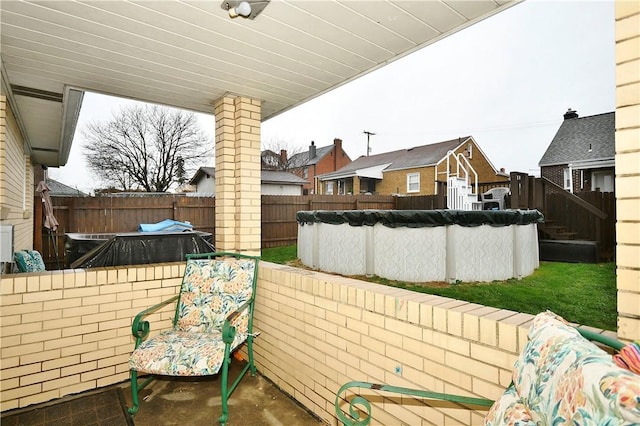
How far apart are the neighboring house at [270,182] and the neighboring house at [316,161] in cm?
722

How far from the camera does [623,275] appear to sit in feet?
3.77

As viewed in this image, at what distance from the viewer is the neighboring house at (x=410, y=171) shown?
1802 cm

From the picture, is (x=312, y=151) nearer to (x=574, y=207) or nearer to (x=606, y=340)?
(x=574, y=207)

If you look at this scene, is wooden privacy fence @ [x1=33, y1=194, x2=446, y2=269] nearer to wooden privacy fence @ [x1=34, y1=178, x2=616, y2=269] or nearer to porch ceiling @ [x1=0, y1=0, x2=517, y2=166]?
wooden privacy fence @ [x1=34, y1=178, x2=616, y2=269]

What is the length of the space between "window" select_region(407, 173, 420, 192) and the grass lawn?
12.4m

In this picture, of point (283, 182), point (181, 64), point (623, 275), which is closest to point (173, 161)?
point (283, 182)

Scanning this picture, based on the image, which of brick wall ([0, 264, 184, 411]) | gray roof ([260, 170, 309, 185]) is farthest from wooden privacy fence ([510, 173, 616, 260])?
gray roof ([260, 170, 309, 185])

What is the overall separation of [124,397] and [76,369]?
0.45 metres

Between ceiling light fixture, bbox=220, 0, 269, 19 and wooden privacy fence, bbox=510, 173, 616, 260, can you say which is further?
wooden privacy fence, bbox=510, 173, 616, 260

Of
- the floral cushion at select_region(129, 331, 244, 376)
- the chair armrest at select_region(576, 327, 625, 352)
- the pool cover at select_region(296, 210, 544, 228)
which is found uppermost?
the pool cover at select_region(296, 210, 544, 228)

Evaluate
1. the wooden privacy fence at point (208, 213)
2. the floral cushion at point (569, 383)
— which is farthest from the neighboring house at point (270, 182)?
the floral cushion at point (569, 383)

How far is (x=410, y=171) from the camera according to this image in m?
18.9

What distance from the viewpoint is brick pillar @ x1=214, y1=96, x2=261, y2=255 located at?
129 inches

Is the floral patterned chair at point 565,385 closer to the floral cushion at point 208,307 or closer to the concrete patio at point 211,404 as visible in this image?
the concrete patio at point 211,404
